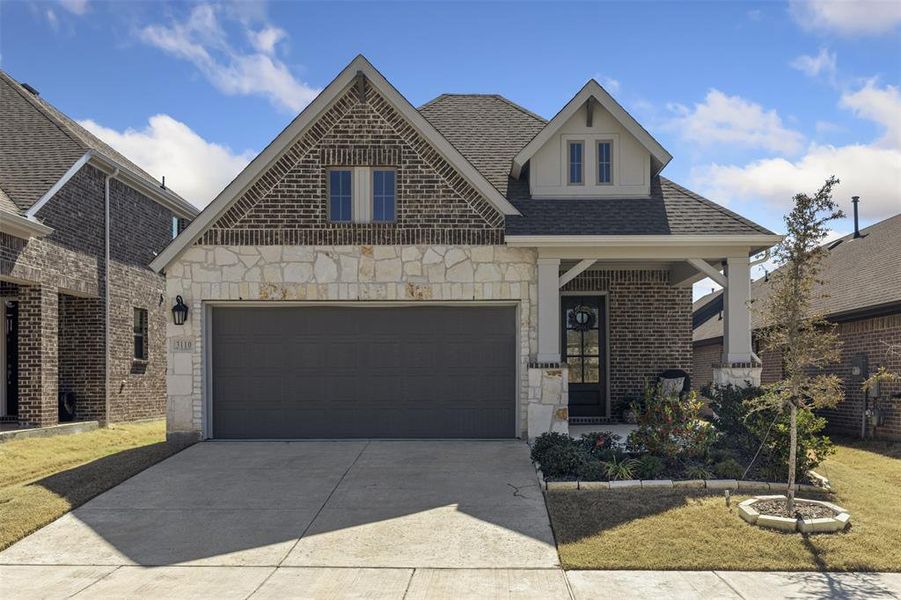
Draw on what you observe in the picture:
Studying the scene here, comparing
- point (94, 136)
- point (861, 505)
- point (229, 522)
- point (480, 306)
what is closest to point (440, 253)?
point (480, 306)

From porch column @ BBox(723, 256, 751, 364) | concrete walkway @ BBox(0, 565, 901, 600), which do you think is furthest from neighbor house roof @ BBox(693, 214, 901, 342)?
concrete walkway @ BBox(0, 565, 901, 600)

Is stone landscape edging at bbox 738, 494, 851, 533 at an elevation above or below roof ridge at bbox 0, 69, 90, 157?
below

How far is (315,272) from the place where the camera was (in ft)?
42.8

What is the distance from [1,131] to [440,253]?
11.1m

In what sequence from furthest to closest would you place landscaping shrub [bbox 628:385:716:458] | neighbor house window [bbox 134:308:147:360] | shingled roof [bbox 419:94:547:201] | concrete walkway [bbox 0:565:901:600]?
neighbor house window [bbox 134:308:147:360]
shingled roof [bbox 419:94:547:201]
landscaping shrub [bbox 628:385:716:458]
concrete walkway [bbox 0:565:901:600]

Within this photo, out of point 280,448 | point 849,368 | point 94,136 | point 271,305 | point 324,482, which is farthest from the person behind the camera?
point 94,136

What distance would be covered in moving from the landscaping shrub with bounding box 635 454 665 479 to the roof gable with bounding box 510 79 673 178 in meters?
6.08

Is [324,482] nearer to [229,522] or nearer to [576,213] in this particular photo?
[229,522]

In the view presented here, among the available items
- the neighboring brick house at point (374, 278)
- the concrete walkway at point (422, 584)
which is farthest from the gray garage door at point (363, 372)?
the concrete walkway at point (422, 584)

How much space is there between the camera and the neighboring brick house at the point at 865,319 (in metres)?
13.8

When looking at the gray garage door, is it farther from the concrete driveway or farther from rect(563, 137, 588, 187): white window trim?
rect(563, 137, 588, 187): white window trim

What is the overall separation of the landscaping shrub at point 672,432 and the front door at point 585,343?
15.7ft

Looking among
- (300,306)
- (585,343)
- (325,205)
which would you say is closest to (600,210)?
(585,343)

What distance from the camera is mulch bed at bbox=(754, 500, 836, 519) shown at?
817 cm
